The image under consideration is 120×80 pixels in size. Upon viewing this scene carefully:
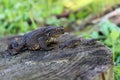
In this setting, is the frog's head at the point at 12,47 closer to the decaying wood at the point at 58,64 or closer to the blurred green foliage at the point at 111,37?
the decaying wood at the point at 58,64

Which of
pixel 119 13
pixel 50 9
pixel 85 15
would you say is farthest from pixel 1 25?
pixel 119 13

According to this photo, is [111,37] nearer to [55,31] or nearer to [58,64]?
[55,31]

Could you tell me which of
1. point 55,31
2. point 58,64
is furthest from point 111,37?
point 58,64

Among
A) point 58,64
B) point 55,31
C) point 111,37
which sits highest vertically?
point 55,31

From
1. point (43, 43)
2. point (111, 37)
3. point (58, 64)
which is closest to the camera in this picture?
point (58, 64)

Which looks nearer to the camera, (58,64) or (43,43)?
(58,64)

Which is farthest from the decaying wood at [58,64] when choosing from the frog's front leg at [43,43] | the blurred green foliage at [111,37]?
the blurred green foliage at [111,37]

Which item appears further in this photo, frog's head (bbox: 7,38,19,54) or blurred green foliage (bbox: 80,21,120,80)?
blurred green foliage (bbox: 80,21,120,80)

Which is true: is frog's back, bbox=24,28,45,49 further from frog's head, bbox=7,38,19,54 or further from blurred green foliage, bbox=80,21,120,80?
blurred green foliage, bbox=80,21,120,80

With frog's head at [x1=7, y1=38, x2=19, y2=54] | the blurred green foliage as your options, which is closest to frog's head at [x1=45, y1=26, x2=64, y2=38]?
frog's head at [x1=7, y1=38, x2=19, y2=54]
